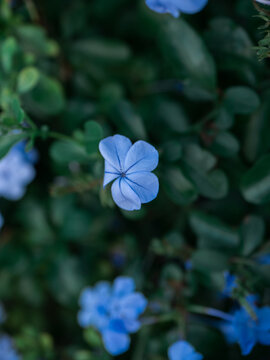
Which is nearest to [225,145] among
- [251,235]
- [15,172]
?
[251,235]

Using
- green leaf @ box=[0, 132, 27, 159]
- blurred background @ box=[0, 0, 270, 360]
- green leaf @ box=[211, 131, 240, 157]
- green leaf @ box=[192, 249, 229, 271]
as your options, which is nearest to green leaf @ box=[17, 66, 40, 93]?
blurred background @ box=[0, 0, 270, 360]

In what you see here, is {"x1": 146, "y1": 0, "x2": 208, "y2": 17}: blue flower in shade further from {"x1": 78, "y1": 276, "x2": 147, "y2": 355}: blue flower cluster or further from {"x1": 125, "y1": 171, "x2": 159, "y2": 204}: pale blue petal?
{"x1": 78, "y1": 276, "x2": 147, "y2": 355}: blue flower cluster

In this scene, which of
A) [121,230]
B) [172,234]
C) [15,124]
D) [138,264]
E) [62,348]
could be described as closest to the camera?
[15,124]

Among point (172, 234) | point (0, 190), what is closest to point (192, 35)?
point (172, 234)

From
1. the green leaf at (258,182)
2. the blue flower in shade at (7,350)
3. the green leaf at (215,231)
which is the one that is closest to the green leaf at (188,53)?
the green leaf at (258,182)

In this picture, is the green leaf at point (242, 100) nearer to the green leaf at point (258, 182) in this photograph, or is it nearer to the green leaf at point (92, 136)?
the green leaf at point (258, 182)

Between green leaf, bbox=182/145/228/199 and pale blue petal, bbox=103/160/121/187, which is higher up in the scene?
pale blue petal, bbox=103/160/121/187

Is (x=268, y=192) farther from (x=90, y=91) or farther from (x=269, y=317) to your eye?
(x=90, y=91)

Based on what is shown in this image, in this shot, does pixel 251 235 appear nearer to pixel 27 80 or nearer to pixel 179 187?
pixel 179 187
